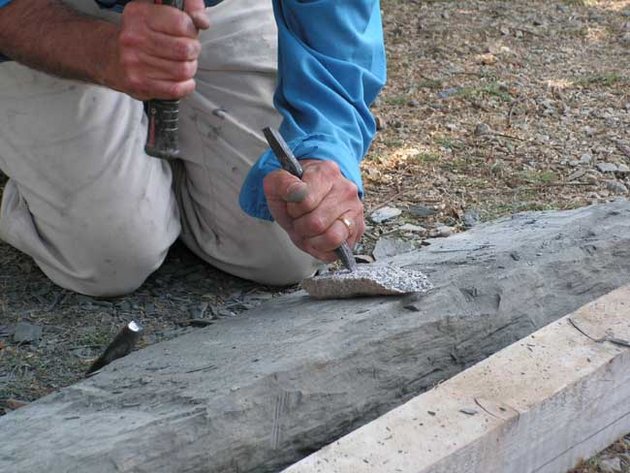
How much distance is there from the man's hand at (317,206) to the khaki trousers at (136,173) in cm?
51

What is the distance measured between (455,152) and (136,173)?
1430 millimetres

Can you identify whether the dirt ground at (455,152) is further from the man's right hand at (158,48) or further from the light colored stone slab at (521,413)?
the man's right hand at (158,48)

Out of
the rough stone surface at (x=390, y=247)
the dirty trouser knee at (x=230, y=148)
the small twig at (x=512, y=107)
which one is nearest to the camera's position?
the dirty trouser knee at (x=230, y=148)

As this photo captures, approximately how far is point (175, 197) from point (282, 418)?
54.3 inches

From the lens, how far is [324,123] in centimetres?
251

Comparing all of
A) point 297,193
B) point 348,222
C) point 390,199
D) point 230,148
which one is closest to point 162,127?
point 297,193

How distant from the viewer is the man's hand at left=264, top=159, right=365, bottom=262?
87.3 inches

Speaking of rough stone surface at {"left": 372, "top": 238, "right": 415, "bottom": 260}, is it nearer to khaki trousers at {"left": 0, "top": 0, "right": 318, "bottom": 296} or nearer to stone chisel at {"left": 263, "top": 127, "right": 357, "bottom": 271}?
khaki trousers at {"left": 0, "top": 0, "right": 318, "bottom": 296}

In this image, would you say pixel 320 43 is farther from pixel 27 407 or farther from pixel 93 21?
pixel 27 407

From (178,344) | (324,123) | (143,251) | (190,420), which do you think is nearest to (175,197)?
(143,251)

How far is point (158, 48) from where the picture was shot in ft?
6.81

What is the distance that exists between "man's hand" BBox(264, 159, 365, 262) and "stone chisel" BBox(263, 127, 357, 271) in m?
0.02

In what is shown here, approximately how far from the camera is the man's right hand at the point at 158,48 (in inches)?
81.0

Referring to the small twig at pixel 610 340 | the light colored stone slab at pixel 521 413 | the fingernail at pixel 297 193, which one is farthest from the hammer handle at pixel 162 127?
the small twig at pixel 610 340
